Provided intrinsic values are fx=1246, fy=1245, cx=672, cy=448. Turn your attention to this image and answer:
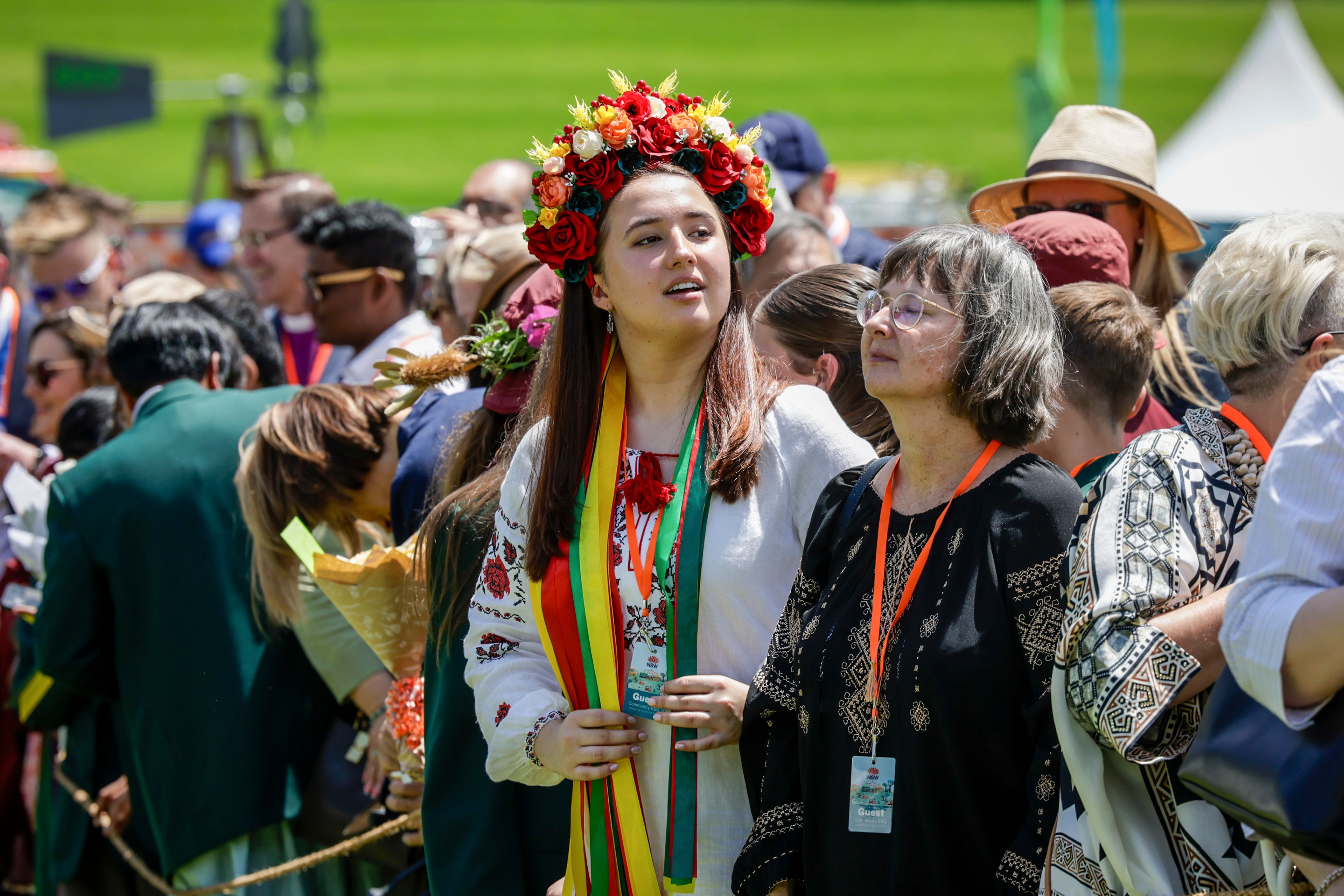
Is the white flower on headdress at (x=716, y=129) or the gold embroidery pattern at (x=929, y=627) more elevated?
the white flower on headdress at (x=716, y=129)

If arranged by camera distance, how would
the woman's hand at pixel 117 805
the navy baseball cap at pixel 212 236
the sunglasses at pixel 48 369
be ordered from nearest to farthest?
the woman's hand at pixel 117 805, the sunglasses at pixel 48 369, the navy baseball cap at pixel 212 236

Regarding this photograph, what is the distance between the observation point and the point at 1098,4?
1190 centimetres

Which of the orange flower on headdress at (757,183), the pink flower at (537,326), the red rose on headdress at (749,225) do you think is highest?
the orange flower on headdress at (757,183)

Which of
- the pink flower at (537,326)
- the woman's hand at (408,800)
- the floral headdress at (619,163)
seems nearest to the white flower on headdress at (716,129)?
the floral headdress at (619,163)

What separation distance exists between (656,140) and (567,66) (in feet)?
162

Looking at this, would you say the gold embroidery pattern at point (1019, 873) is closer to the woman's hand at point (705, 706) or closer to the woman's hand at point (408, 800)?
the woman's hand at point (705, 706)

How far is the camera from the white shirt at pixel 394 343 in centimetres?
472

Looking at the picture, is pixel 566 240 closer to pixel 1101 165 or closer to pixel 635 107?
pixel 635 107

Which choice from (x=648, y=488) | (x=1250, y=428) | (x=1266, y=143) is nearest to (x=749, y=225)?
(x=648, y=488)

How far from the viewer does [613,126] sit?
2619 mm

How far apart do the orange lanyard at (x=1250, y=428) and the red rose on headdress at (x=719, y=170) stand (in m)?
1.13

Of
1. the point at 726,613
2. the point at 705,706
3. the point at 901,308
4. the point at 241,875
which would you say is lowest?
the point at 241,875

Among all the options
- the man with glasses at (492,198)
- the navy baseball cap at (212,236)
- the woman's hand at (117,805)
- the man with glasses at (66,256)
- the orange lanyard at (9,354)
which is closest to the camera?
the woman's hand at (117,805)

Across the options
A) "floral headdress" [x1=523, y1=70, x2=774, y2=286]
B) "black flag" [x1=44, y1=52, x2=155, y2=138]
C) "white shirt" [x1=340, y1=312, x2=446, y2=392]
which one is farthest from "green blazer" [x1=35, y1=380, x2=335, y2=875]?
"black flag" [x1=44, y1=52, x2=155, y2=138]
